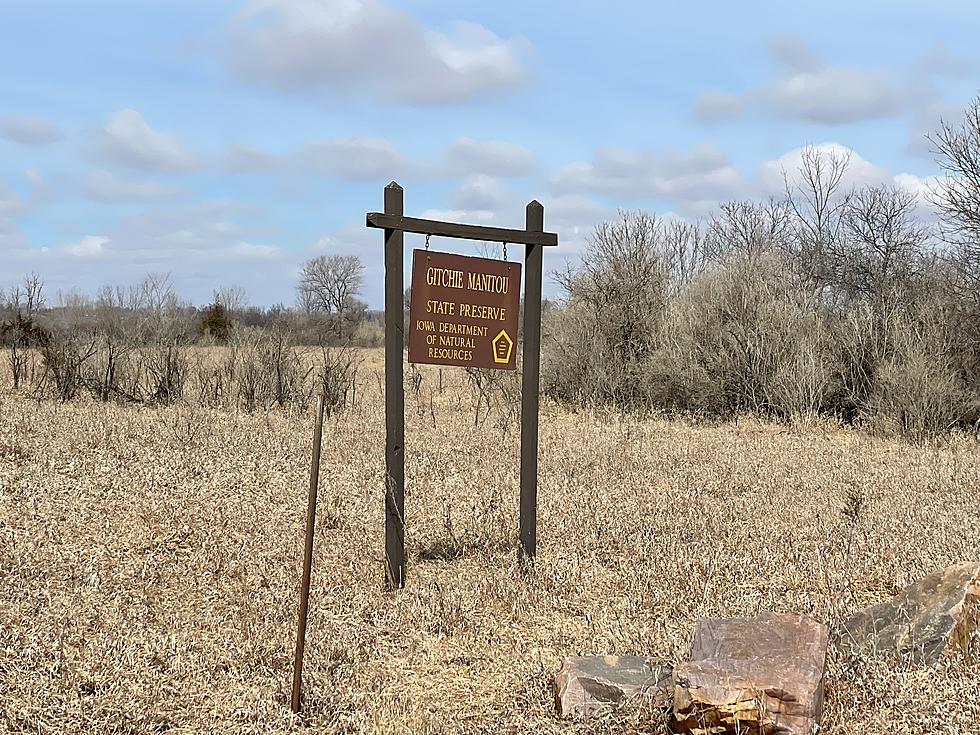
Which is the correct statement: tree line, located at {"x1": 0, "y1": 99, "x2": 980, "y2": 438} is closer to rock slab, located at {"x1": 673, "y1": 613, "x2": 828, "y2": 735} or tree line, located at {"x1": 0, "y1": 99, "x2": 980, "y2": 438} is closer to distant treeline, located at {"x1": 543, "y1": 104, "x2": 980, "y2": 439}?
distant treeline, located at {"x1": 543, "y1": 104, "x2": 980, "y2": 439}

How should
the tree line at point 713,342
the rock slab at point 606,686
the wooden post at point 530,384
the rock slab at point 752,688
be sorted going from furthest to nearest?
the tree line at point 713,342, the wooden post at point 530,384, the rock slab at point 606,686, the rock slab at point 752,688

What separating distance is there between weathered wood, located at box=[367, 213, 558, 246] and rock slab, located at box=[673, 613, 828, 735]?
3063 millimetres

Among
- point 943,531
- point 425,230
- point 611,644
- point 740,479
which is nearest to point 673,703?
point 611,644

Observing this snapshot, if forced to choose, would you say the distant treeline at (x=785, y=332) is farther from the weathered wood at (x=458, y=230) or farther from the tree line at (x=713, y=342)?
the weathered wood at (x=458, y=230)

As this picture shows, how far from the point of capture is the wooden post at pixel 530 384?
6324mm

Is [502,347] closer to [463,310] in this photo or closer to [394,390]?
[463,310]

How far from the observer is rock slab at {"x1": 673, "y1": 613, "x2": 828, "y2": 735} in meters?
3.80

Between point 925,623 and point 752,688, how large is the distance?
147 cm

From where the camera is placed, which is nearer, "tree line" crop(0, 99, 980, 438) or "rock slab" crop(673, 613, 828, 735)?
"rock slab" crop(673, 613, 828, 735)

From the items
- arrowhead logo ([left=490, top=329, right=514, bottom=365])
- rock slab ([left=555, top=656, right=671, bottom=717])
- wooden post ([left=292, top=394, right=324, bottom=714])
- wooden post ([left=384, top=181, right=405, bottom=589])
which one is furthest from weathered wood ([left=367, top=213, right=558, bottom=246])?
rock slab ([left=555, top=656, right=671, bottom=717])

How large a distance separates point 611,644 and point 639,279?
→ 14464 millimetres

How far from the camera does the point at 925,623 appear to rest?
4.72 metres

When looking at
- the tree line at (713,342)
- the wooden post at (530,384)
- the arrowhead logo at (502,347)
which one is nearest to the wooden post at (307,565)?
the arrowhead logo at (502,347)

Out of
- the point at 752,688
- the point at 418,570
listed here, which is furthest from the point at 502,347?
the point at 752,688
